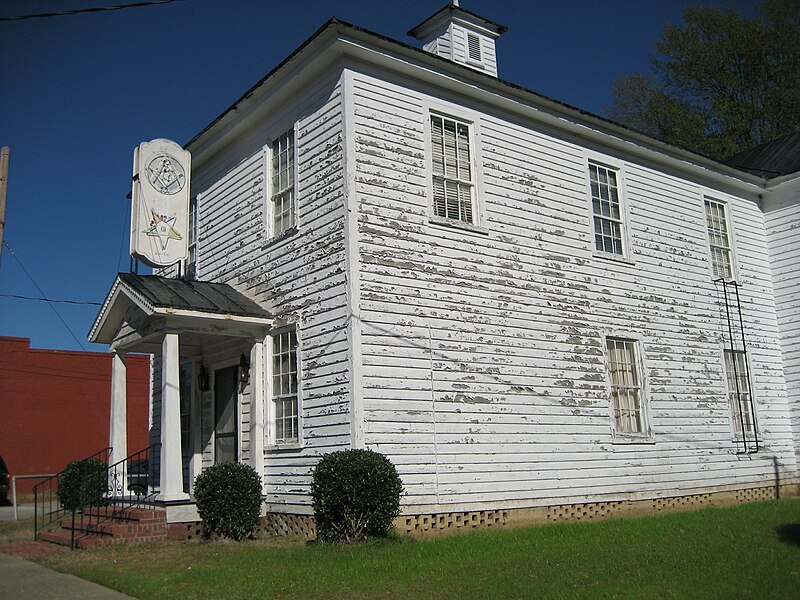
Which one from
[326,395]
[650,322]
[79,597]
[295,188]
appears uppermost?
[295,188]

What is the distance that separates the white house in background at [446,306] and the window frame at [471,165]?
0.04 m

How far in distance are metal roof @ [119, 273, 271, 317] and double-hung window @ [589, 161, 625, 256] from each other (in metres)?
6.69

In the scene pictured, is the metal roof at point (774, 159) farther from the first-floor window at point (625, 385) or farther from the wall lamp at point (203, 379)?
the wall lamp at point (203, 379)

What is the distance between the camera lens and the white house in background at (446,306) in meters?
11.9

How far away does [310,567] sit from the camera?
9023mm

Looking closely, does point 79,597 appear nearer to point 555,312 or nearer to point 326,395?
point 326,395

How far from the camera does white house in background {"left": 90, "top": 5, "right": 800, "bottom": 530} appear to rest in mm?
11883

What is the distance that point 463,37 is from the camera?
55.9 ft

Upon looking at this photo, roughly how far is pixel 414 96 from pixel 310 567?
757 centimetres

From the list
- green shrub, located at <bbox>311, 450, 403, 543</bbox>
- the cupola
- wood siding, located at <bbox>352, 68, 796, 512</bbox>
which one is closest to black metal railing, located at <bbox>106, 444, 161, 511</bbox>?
green shrub, located at <bbox>311, 450, 403, 543</bbox>

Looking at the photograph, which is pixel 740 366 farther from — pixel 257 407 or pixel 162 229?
pixel 162 229

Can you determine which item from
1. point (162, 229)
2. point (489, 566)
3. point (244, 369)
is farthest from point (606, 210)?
point (489, 566)

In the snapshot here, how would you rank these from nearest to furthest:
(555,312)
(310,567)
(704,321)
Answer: (310,567) → (555,312) → (704,321)

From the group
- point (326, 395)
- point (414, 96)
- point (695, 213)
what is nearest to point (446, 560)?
point (326, 395)
